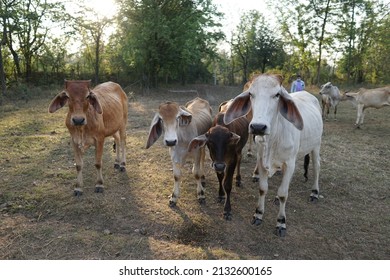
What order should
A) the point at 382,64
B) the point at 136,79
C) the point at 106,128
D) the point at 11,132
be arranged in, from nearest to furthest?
the point at 106,128, the point at 11,132, the point at 136,79, the point at 382,64

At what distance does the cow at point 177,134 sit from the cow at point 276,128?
100cm

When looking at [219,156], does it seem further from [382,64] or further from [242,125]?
[382,64]

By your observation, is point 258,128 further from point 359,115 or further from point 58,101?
point 359,115

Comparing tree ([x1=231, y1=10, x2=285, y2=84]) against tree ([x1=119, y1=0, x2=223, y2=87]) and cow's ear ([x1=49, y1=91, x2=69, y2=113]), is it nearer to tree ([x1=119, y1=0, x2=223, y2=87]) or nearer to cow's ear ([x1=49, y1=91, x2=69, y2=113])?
tree ([x1=119, y1=0, x2=223, y2=87])

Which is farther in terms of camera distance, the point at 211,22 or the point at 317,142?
the point at 211,22

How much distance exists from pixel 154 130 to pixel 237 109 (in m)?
1.58

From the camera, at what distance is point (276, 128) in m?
4.28

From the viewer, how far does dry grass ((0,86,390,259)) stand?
160 inches

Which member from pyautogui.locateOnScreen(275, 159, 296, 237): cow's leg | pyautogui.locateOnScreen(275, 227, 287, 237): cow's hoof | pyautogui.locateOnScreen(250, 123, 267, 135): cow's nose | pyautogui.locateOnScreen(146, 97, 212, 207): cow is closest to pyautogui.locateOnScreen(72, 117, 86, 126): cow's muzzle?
pyautogui.locateOnScreen(146, 97, 212, 207): cow

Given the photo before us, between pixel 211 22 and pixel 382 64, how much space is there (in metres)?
18.7

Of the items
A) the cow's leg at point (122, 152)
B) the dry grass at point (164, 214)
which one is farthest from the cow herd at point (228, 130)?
the cow's leg at point (122, 152)

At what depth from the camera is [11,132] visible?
32.2 ft

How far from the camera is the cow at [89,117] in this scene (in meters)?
4.91

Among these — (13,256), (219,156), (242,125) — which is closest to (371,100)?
(242,125)
